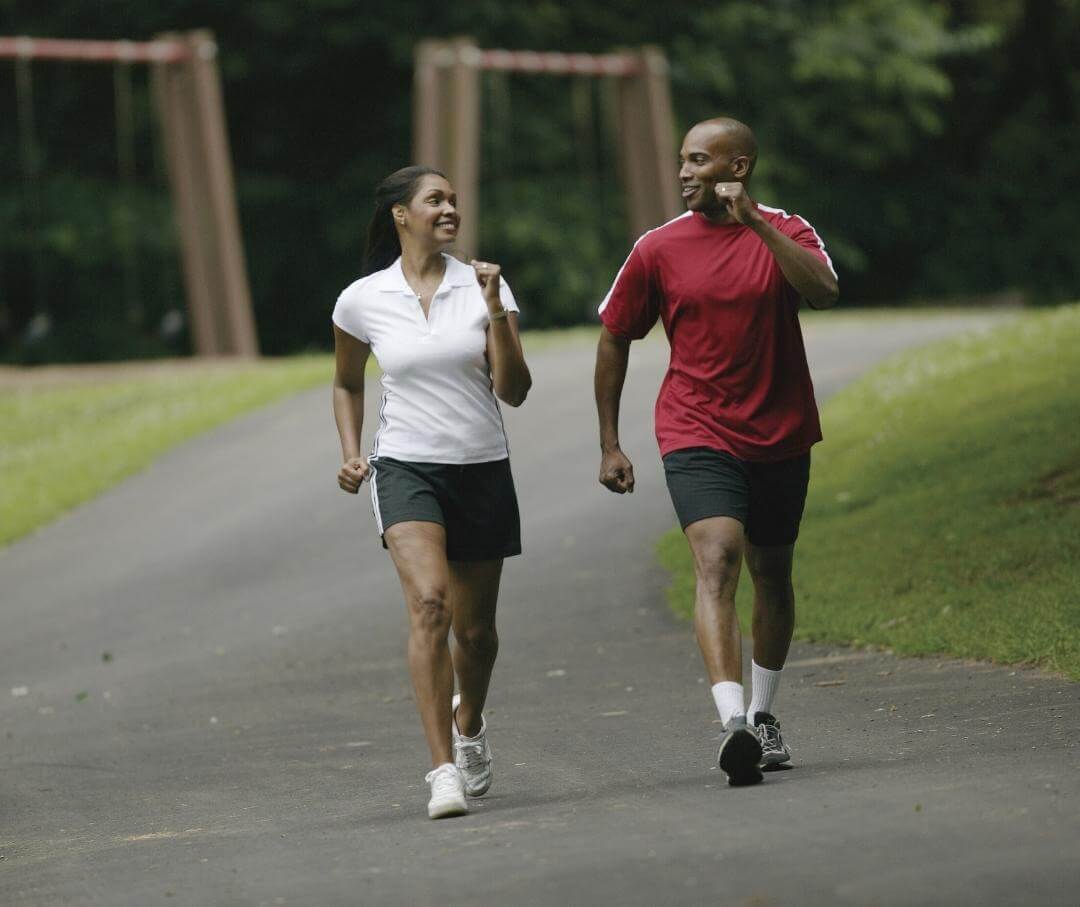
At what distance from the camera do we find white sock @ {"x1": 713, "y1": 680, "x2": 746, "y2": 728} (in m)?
6.57

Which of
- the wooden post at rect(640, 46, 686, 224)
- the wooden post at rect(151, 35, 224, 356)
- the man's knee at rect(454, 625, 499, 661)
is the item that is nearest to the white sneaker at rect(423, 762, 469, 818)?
the man's knee at rect(454, 625, 499, 661)

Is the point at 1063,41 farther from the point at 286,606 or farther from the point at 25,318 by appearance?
the point at 286,606

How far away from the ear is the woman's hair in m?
0.96

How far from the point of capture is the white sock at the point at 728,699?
21.6 feet

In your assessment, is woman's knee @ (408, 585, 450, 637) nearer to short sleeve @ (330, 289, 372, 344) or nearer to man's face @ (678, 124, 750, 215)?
short sleeve @ (330, 289, 372, 344)

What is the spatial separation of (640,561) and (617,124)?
1624 cm

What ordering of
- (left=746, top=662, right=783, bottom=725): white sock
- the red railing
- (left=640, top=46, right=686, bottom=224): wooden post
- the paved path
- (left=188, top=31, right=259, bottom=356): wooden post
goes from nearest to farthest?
the paved path
(left=746, top=662, right=783, bottom=725): white sock
the red railing
(left=188, top=31, right=259, bottom=356): wooden post
(left=640, top=46, right=686, bottom=224): wooden post

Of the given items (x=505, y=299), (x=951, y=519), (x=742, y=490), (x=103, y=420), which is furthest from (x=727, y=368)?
(x=103, y=420)

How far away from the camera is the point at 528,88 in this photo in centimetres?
3500

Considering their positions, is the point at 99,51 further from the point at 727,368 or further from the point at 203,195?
the point at 727,368

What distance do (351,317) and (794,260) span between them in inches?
58.2

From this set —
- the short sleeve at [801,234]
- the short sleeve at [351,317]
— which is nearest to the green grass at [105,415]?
the short sleeve at [351,317]

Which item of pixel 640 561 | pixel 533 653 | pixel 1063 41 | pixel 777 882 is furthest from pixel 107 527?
pixel 1063 41

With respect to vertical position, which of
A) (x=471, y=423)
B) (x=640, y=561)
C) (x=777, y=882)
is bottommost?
(x=640, y=561)
